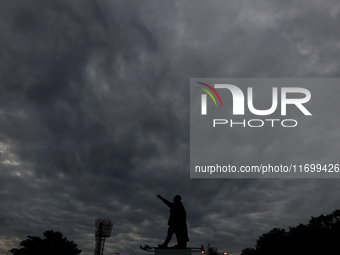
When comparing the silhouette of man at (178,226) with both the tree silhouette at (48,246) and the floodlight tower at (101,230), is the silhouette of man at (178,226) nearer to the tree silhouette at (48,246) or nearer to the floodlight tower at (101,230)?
the floodlight tower at (101,230)

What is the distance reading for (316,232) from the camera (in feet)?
171

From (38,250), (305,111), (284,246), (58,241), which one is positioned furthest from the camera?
(58,241)

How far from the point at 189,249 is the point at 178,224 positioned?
136cm

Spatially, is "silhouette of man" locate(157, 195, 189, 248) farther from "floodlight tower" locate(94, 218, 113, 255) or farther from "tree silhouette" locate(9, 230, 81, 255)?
"tree silhouette" locate(9, 230, 81, 255)

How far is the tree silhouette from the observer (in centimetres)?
7973

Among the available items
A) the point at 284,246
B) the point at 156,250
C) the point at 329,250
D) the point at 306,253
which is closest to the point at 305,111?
the point at 156,250

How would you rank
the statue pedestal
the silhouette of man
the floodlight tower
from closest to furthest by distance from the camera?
the statue pedestal, the silhouette of man, the floodlight tower

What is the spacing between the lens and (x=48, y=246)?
272 ft

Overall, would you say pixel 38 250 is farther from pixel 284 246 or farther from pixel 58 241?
pixel 284 246

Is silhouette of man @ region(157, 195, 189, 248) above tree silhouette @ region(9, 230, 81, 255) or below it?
above

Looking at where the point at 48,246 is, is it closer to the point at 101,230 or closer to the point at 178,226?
the point at 101,230

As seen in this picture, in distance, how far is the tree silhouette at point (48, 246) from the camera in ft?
262

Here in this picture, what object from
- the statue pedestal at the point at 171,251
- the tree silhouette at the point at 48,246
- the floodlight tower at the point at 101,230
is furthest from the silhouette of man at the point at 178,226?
the tree silhouette at the point at 48,246

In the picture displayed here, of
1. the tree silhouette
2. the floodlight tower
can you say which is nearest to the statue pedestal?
the floodlight tower
